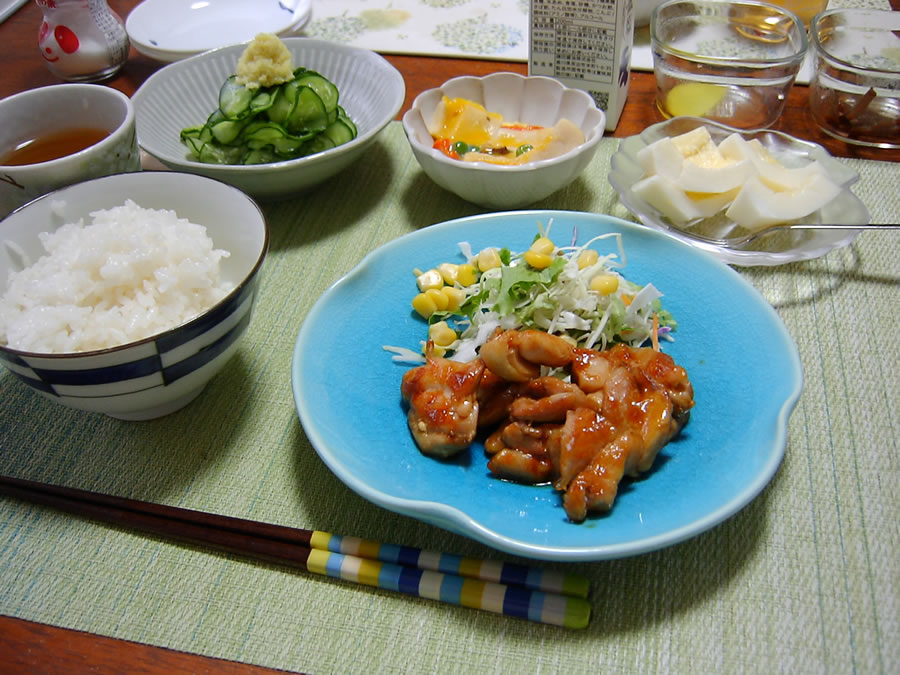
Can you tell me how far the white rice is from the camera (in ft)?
4.68

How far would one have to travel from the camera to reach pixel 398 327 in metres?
1.73

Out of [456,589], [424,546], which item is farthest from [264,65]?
[456,589]

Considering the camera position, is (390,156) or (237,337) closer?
(237,337)

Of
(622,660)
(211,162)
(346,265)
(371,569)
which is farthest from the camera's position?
(211,162)

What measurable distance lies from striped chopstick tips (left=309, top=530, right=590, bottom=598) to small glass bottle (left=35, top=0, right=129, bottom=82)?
2.46m

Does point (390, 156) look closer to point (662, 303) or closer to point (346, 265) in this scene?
point (346, 265)

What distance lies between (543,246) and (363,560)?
2.84 ft

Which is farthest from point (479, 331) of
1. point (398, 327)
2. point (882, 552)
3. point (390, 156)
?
point (390, 156)

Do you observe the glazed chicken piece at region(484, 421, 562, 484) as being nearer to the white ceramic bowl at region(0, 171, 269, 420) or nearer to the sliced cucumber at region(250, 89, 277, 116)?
the white ceramic bowl at region(0, 171, 269, 420)

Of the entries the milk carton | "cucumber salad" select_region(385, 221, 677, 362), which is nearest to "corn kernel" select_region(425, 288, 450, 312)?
"cucumber salad" select_region(385, 221, 677, 362)

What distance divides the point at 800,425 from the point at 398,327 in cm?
95

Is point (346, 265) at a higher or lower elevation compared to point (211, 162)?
lower

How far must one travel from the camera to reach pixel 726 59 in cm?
229

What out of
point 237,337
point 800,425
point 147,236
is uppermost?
point 147,236
